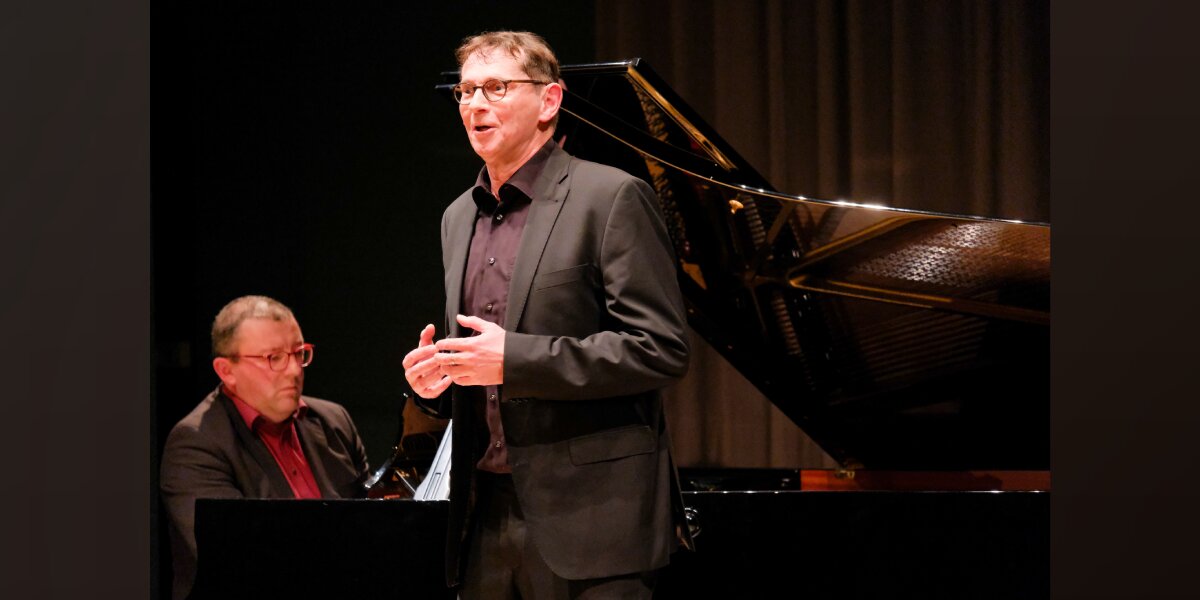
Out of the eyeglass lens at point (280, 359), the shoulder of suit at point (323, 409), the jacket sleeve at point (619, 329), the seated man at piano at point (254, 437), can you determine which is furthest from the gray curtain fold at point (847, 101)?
the jacket sleeve at point (619, 329)

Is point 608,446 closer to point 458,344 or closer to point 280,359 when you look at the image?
point 458,344

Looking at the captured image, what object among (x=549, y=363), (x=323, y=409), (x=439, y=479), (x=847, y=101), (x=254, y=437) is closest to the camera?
(x=549, y=363)

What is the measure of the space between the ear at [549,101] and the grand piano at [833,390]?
55cm

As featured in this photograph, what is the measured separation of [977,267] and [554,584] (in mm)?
1573

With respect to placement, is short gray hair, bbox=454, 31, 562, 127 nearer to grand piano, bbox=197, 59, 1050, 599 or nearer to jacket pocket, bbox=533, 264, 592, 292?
jacket pocket, bbox=533, 264, 592, 292

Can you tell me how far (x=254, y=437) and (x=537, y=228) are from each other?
144 centimetres

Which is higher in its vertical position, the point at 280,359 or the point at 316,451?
the point at 280,359

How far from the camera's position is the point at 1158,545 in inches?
32.8

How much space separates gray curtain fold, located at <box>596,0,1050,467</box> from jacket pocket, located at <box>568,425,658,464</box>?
121 inches

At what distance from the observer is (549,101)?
1.65 meters

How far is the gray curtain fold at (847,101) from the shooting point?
4391mm

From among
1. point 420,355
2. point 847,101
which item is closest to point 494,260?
point 420,355

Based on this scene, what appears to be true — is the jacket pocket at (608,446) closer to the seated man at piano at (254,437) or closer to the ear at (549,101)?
the ear at (549,101)

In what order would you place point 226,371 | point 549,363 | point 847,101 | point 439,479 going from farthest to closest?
point 847,101 → point 226,371 → point 439,479 → point 549,363
